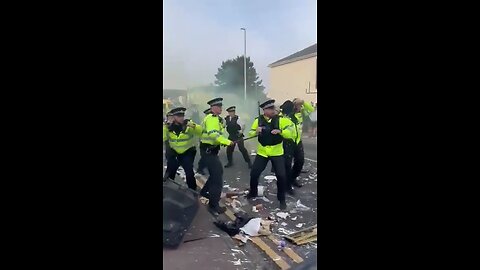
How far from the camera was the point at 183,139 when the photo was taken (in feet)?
6.91

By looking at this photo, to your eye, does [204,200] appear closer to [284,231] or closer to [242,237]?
[242,237]

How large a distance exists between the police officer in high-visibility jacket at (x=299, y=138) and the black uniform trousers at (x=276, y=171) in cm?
10

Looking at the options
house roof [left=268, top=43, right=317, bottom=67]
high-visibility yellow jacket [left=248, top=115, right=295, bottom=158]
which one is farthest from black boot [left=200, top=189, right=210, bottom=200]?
house roof [left=268, top=43, right=317, bottom=67]

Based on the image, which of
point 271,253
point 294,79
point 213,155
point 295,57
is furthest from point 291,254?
point 295,57

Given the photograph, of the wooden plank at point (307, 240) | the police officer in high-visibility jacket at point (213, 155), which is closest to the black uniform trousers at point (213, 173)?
the police officer in high-visibility jacket at point (213, 155)

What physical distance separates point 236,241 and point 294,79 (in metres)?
1.04

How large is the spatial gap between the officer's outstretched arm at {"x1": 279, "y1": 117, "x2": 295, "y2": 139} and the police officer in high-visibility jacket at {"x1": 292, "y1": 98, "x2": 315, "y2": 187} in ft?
0.16

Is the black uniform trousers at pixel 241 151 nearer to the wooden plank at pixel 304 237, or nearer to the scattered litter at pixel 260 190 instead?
the scattered litter at pixel 260 190

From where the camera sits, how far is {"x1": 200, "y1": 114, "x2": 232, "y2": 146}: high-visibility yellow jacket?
2.07 meters

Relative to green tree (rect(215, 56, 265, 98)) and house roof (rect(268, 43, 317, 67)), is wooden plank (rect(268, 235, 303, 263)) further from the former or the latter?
house roof (rect(268, 43, 317, 67))
